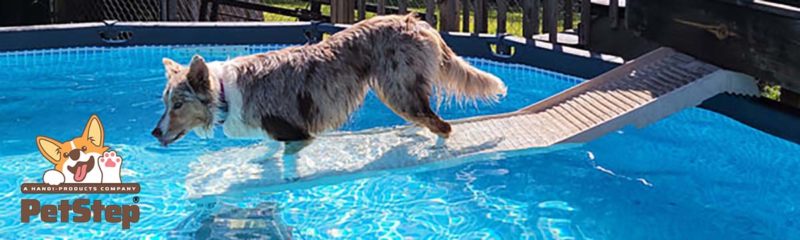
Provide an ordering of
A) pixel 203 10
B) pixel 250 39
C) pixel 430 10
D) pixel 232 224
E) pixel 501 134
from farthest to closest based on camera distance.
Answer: pixel 203 10, pixel 250 39, pixel 430 10, pixel 501 134, pixel 232 224

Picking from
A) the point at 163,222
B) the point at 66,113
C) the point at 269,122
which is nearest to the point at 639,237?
the point at 269,122

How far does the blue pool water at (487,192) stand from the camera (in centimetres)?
492

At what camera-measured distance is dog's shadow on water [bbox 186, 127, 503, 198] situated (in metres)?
5.20

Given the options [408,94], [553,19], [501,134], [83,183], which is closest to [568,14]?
[553,19]

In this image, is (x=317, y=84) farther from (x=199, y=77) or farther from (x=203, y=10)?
(x=203, y=10)

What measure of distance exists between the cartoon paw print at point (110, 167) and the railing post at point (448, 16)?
5.59 meters

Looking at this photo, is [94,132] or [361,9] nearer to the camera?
[94,132]

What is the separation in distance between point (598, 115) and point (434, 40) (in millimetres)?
1266

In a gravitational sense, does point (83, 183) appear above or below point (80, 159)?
below

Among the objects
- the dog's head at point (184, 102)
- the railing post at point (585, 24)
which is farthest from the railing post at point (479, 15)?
the dog's head at point (184, 102)

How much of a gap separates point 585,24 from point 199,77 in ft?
17.3

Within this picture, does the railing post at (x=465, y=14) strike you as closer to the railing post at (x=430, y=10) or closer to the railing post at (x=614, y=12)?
the railing post at (x=430, y=10)

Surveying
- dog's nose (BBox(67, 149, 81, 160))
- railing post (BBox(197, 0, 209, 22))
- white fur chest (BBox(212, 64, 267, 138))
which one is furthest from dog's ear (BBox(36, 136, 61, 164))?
railing post (BBox(197, 0, 209, 22))

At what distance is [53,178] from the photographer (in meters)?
5.03
